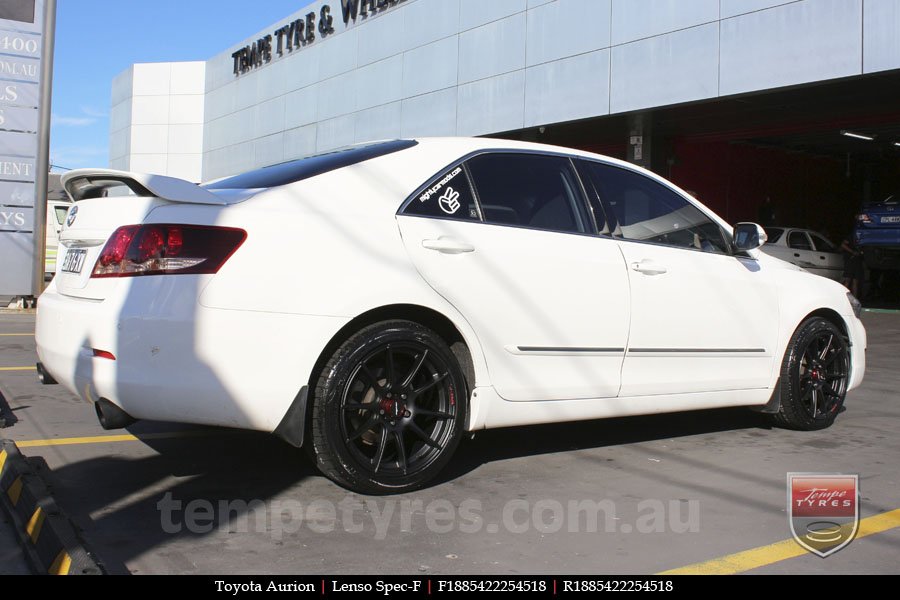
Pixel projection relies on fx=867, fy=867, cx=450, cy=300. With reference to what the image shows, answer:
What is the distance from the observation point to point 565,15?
1747 centimetres

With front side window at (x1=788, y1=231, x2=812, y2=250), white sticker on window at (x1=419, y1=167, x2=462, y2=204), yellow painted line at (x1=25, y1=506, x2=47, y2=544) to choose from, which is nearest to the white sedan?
white sticker on window at (x1=419, y1=167, x2=462, y2=204)

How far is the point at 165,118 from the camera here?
37.2 m

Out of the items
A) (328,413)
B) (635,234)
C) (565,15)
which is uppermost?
(565,15)

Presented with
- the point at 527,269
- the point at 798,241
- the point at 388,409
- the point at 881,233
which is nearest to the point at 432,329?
the point at 388,409

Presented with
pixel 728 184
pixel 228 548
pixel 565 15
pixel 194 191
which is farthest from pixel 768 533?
pixel 728 184

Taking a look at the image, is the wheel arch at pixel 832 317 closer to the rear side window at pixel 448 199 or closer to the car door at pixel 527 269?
the car door at pixel 527 269

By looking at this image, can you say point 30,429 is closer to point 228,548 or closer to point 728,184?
point 228,548

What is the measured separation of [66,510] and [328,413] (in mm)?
1106

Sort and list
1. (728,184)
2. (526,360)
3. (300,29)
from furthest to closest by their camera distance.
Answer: (300,29)
(728,184)
(526,360)

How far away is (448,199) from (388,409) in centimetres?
101

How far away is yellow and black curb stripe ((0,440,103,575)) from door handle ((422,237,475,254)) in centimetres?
178

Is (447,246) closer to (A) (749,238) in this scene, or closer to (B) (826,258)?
(A) (749,238)

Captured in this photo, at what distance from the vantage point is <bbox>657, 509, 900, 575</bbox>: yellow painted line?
117 inches

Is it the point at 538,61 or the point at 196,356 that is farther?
the point at 538,61
